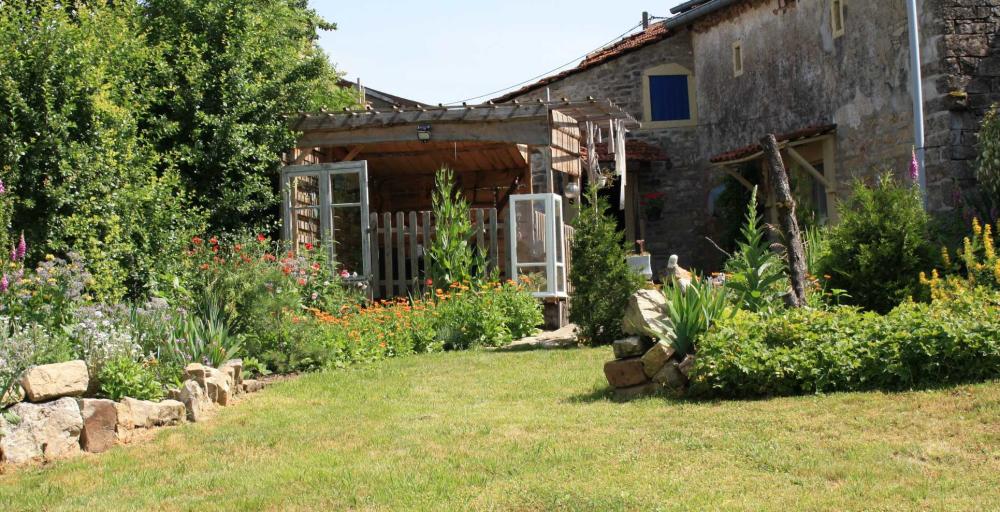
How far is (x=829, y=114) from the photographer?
16688 mm

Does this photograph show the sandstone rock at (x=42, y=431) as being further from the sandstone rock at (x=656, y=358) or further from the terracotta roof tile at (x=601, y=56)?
the terracotta roof tile at (x=601, y=56)

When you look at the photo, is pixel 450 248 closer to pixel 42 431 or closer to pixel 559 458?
pixel 42 431

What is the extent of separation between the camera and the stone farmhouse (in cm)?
1341

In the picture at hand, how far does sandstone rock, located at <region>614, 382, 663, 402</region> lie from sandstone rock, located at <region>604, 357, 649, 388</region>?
3 cm

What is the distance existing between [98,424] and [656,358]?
12.4 feet

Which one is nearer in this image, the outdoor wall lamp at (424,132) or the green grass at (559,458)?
the green grass at (559,458)

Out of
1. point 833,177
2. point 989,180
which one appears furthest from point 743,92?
point 989,180

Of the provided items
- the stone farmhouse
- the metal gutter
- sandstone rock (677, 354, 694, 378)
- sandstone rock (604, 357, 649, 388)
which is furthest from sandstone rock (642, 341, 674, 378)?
the metal gutter

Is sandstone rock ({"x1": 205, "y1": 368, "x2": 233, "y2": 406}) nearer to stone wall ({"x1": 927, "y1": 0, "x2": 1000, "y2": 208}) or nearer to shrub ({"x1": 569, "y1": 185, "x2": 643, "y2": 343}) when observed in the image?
shrub ({"x1": 569, "y1": 185, "x2": 643, "y2": 343})

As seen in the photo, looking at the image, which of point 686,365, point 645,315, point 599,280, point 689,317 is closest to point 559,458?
point 686,365

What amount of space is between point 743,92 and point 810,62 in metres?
2.37

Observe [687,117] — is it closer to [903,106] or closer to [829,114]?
[829,114]

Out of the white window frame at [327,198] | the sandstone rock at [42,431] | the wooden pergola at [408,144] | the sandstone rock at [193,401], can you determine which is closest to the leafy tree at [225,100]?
the white window frame at [327,198]

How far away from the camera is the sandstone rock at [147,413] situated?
22.0ft
